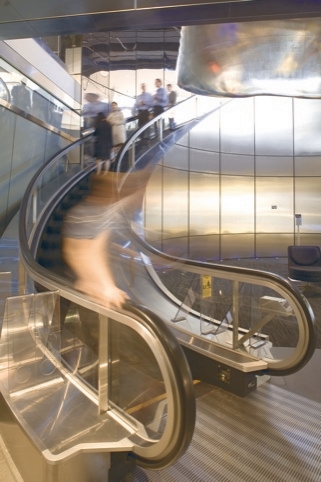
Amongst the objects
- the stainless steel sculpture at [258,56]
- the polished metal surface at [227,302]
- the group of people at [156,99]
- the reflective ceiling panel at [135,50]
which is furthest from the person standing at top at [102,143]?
the reflective ceiling panel at [135,50]

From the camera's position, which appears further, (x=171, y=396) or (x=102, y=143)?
(x=102, y=143)

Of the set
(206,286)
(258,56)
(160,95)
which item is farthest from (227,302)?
(160,95)

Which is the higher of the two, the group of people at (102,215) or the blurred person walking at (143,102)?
the blurred person walking at (143,102)

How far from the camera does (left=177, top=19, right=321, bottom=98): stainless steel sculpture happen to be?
234 inches

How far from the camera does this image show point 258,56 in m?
6.41

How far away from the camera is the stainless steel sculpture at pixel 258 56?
5.95 meters

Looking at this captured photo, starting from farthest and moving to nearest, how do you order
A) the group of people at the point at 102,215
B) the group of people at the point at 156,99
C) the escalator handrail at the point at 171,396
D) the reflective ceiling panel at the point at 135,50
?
the reflective ceiling panel at the point at 135,50 → the group of people at the point at 156,99 → the group of people at the point at 102,215 → the escalator handrail at the point at 171,396

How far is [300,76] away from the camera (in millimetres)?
6660

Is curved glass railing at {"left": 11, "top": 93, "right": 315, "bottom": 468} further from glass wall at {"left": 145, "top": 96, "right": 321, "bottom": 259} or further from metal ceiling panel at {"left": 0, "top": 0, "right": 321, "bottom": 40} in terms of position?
glass wall at {"left": 145, "top": 96, "right": 321, "bottom": 259}

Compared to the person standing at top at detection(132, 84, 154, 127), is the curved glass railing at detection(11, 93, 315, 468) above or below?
below

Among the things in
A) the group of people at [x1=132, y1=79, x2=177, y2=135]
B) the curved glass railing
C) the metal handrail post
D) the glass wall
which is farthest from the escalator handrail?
the group of people at [x1=132, y1=79, x2=177, y2=135]

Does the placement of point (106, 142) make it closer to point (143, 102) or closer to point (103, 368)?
point (143, 102)

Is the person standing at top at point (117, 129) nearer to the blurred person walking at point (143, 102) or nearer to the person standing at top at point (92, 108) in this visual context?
the person standing at top at point (92, 108)

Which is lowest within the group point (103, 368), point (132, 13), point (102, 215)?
point (103, 368)
